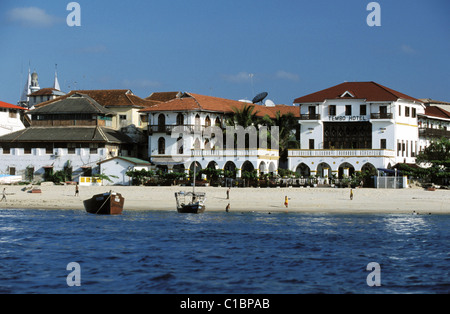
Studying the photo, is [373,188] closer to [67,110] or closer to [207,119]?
[207,119]

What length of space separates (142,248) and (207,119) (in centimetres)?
4064

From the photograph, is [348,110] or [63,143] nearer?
[348,110]

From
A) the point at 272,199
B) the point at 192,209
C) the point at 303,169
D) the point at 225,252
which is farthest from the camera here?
the point at 303,169

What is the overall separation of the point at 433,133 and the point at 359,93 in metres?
12.9

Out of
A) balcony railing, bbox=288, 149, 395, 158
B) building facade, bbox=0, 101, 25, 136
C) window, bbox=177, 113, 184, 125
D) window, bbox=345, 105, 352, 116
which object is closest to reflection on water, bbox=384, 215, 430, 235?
balcony railing, bbox=288, 149, 395, 158

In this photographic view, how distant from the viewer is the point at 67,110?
78688 millimetres

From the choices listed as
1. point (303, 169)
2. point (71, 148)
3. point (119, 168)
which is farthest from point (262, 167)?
point (71, 148)

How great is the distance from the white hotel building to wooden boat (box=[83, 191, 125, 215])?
24074 millimetres

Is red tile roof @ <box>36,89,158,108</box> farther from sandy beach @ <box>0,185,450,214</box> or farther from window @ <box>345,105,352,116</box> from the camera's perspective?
window @ <box>345,105,352,116</box>

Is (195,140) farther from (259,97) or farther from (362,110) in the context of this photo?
(362,110)

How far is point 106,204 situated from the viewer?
5125 cm

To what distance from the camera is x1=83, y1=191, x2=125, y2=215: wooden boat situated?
51188mm
